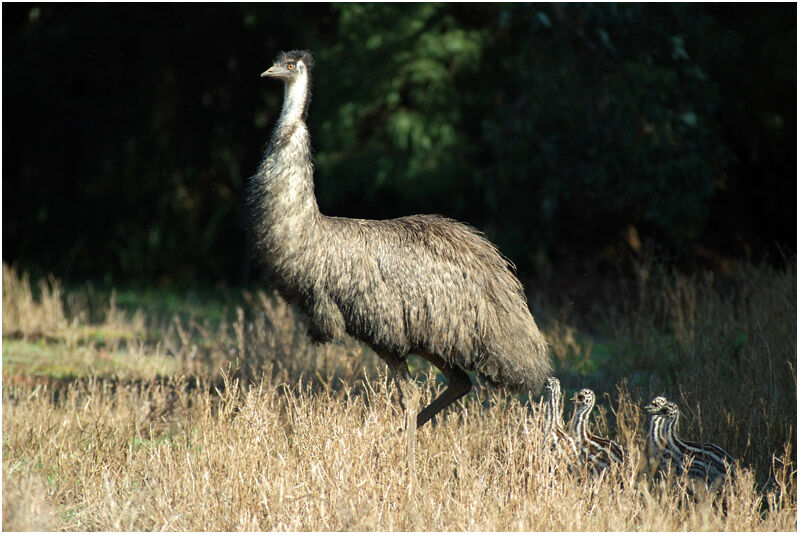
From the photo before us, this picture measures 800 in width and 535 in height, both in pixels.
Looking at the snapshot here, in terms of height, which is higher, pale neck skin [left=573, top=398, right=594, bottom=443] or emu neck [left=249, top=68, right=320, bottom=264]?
emu neck [left=249, top=68, right=320, bottom=264]

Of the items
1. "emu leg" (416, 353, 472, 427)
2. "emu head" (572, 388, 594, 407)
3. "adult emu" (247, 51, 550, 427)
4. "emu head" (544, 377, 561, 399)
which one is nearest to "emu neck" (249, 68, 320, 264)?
"adult emu" (247, 51, 550, 427)

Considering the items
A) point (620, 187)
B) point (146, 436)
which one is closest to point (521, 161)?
point (620, 187)

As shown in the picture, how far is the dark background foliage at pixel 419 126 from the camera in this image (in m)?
9.59

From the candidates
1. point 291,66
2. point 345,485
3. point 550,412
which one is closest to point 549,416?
point 550,412

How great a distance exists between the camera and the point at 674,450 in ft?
16.8

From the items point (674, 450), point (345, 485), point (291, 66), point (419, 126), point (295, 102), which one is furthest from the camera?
point (419, 126)

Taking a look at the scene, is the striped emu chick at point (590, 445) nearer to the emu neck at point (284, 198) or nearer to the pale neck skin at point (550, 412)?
the pale neck skin at point (550, 412)

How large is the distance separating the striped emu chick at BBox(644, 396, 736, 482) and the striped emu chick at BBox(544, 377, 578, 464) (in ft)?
1.39

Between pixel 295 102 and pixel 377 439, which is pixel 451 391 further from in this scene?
pixel 295 102

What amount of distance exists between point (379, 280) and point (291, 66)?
1.33 metres

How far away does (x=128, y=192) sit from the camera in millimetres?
14297

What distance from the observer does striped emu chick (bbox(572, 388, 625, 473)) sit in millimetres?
5090

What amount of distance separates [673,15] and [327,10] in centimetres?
476

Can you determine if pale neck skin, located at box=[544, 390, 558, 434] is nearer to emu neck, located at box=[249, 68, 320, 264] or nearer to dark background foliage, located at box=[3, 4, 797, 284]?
emu neck, located at box=[249, 68, 320, 264]
